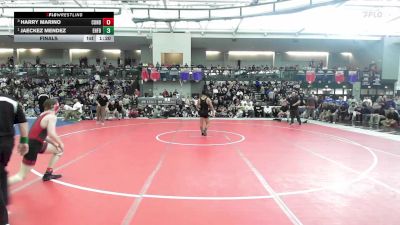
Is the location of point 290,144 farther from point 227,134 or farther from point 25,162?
point 25,162

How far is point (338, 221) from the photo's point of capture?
167 inches

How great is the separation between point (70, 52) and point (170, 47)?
1435cm

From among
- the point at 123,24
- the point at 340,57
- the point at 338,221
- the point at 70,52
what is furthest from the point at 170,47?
the point at 338,221

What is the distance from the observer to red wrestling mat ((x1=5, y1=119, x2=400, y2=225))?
4340mm

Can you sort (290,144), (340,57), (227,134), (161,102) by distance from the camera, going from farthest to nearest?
(340,57)
(161,102)
(227,134)
(290,144)

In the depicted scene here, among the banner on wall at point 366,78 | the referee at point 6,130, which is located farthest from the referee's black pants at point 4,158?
the banner on wall at point 366,78

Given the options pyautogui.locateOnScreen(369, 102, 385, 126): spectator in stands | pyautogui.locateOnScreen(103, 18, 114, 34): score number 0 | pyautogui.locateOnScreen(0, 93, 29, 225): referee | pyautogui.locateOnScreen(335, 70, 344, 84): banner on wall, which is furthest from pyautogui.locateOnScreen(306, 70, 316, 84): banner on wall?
pyautogui.locateOnScreen(0, 93, 29, 225): referee

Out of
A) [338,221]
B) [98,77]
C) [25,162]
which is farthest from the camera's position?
[98,77]

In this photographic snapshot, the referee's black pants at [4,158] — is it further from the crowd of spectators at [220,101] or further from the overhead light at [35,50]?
the overhead light at [35,50]

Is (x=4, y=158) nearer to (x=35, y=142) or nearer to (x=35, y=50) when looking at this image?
(x=35, y=142)

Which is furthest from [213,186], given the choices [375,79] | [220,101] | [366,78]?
[375,79]

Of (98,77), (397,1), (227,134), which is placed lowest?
(227,134)
